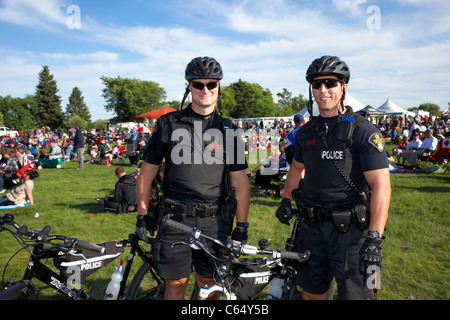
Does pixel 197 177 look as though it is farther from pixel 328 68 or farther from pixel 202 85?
pixel 328 68

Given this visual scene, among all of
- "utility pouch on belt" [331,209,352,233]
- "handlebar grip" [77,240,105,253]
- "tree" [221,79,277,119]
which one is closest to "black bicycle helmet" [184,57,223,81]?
"utility pouch on belt" [331,209,352,233]

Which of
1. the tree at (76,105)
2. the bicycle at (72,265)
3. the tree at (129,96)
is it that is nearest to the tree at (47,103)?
the tree at (129,96)

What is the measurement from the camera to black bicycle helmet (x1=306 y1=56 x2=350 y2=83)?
2527 mm

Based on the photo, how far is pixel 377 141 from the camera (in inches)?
89.3

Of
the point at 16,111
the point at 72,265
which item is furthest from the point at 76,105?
the point at 72,265

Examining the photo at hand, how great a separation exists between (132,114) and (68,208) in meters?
92.2

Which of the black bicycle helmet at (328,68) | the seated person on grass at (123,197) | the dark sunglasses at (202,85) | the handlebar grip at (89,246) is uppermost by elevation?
the black bicycle helmet at (328,68)

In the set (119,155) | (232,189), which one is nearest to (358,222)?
(232,189)

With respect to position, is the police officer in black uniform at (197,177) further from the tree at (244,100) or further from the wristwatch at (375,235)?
the tree at (244,100)

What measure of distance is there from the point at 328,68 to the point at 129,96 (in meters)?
97.9

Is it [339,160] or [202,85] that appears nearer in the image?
[339,160]

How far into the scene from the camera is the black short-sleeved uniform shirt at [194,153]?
2.67 m

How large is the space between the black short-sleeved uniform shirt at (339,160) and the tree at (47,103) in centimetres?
8531
